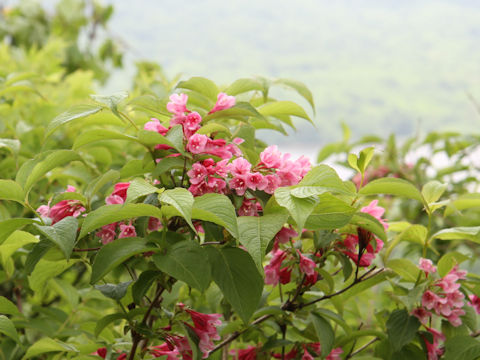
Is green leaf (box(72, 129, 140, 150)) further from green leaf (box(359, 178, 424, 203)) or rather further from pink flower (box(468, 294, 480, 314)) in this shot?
pink flower (box(468, 294, 480, 314))

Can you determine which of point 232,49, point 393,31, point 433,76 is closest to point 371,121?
point 433,76

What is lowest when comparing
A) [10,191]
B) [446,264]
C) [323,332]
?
[323,332]

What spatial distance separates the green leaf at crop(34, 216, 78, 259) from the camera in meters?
0.55

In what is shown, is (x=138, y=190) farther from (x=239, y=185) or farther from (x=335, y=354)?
(x=335, y=354)

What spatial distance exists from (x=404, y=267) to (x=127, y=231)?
401mm

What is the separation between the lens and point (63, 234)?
1.87 feet

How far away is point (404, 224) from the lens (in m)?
0.84

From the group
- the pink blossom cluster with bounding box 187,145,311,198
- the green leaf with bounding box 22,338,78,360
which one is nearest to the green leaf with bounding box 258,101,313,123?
the pink blossom cluster with bounding box 187,145,311,198

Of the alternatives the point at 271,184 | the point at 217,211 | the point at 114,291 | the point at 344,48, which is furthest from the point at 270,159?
the point at 344,48

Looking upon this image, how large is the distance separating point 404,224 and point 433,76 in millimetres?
9804

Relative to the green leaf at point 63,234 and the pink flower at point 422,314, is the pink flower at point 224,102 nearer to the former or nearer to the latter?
the green leaf at point 63,234

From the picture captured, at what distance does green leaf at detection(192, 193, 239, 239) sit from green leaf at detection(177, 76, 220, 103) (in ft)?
0.75

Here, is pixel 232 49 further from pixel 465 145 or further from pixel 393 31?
pixel 465 145

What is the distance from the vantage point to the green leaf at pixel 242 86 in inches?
29.9
